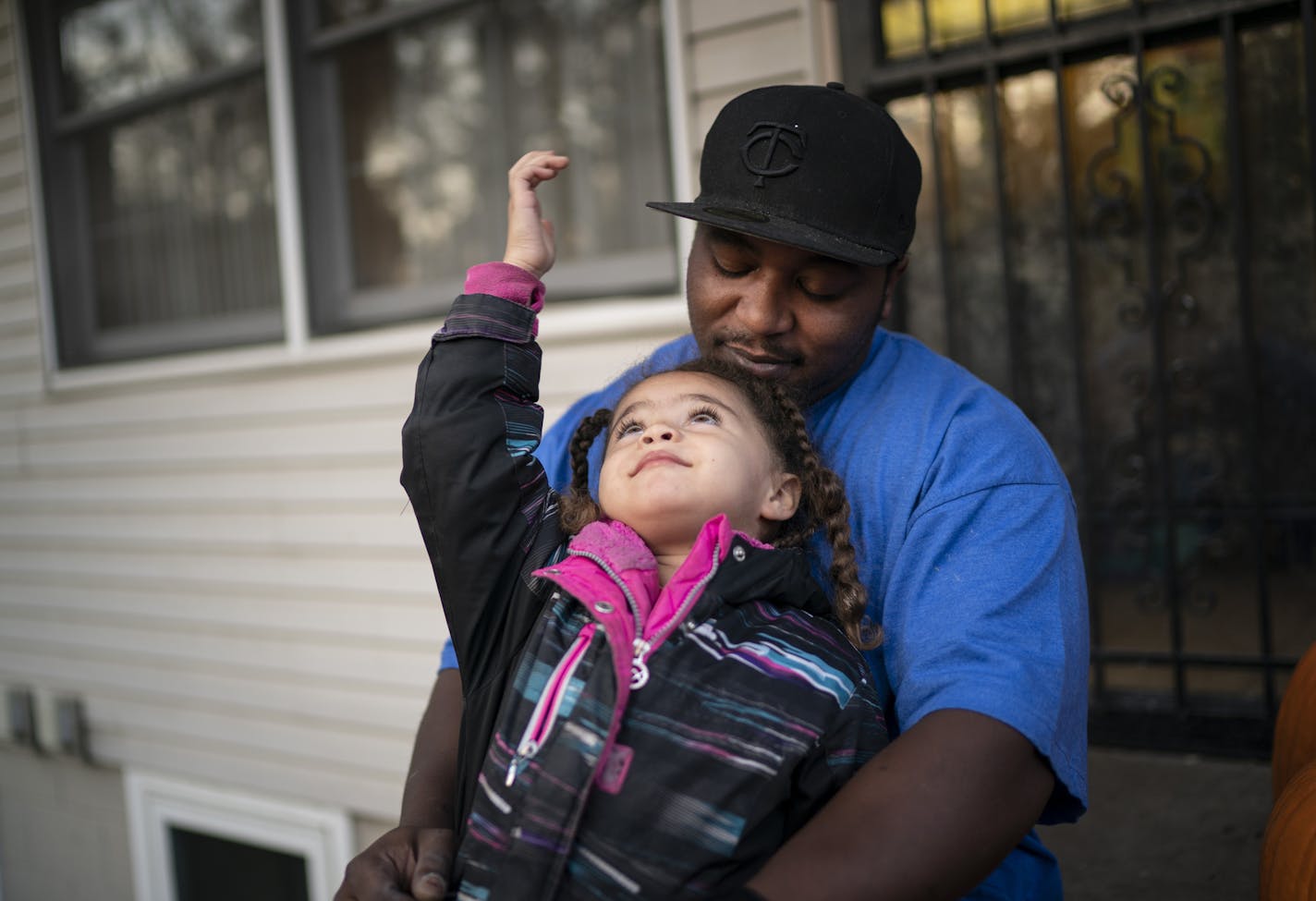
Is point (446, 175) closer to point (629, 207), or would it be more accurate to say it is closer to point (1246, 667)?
point (629, 207)

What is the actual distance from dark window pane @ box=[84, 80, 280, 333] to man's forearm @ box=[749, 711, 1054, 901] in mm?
4123

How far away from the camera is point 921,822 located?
1.34 metres

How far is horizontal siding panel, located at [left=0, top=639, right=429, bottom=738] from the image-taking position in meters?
4.27

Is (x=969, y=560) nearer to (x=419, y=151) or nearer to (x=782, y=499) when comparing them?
(x=782, y=499)

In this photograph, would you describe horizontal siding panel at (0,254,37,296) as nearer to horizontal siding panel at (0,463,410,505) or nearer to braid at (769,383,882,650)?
horizontal siding panel at (0,463,410,505)

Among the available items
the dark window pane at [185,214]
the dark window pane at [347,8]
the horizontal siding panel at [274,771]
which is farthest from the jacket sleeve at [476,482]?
the dark window pane at [185,214]

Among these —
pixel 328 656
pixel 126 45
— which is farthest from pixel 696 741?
pixel 126 45

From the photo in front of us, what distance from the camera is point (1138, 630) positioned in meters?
3.00

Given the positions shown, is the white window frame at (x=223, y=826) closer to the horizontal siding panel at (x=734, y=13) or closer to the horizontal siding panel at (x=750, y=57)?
the horizontal siding panel at (x=750, y=57)

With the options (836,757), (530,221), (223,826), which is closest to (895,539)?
(836,757)

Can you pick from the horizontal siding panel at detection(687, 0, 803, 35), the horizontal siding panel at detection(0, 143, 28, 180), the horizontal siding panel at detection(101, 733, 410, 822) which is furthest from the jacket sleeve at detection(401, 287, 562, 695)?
the horizontal siding panel at detection(0, 143, 28, 180)

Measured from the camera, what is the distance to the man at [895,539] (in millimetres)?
1359

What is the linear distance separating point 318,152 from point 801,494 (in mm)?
3412

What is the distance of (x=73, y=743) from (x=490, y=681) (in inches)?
178
